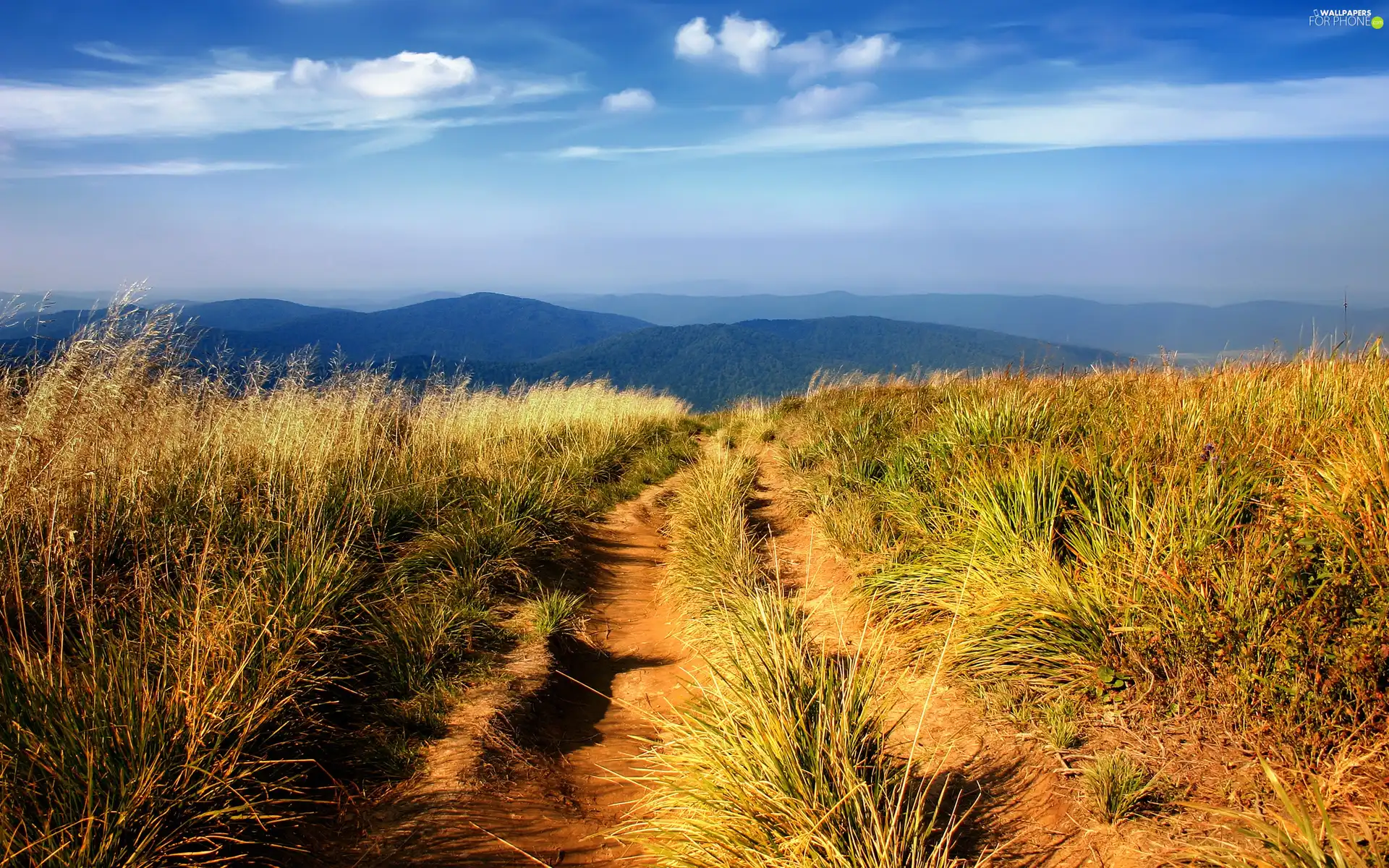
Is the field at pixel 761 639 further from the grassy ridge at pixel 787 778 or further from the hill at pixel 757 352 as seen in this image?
the hill at pixel 757 352

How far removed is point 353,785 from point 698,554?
3647 mm

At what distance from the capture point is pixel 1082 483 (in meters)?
4.54

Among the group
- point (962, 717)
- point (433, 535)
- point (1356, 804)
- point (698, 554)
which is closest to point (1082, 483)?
point (962, 717)

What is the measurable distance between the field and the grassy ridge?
0.07 feet

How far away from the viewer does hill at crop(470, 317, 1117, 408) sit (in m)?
146

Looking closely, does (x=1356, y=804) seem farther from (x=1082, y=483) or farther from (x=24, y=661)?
(x=24, y=661)

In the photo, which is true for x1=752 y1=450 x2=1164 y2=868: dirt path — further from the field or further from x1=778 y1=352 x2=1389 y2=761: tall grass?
x1=778 y1=352 x2=1389 y2=761: tall grass

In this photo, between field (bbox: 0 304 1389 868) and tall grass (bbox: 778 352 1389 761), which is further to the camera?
tall grass (bbox: 778 352 1389 761)

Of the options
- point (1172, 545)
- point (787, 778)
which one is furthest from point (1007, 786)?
point (1172, 545)

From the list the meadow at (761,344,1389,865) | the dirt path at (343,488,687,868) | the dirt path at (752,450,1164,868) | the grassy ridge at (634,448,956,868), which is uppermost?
the meadow at (761,344,1389,865)

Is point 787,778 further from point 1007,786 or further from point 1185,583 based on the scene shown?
point 1185,583

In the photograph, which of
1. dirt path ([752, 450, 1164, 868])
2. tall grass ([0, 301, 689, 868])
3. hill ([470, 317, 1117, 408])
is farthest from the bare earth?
hill ([470, 317, 1117, 408])

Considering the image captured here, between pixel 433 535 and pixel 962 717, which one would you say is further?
pixel 433 535

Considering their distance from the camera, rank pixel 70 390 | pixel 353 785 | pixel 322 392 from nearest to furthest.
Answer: pixel 353 785 → pixel 70 390 → pixel 322 392
